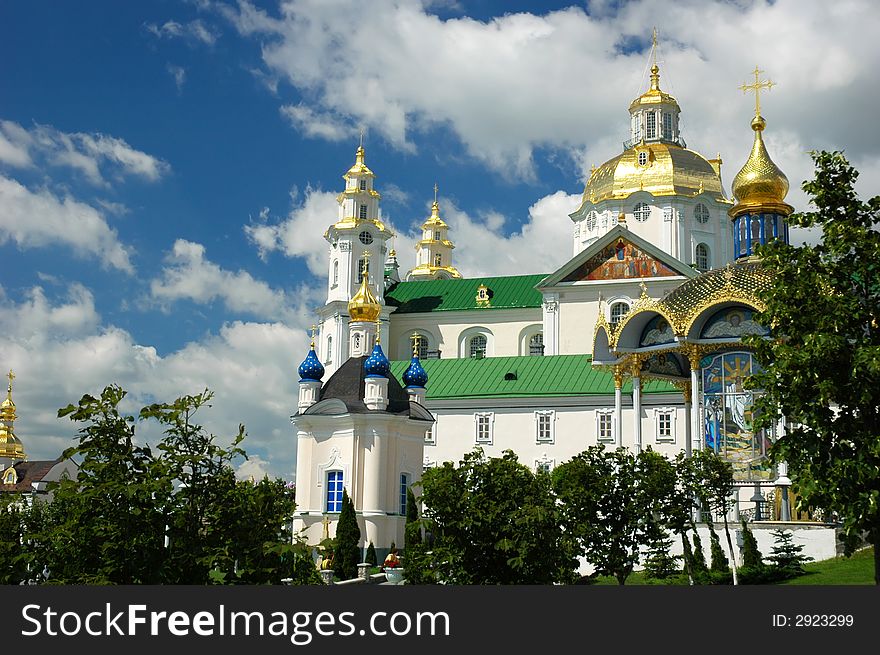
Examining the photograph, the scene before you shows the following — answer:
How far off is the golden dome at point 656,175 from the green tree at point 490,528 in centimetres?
4714

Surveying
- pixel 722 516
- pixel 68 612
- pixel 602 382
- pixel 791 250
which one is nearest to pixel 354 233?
pixel 602 382

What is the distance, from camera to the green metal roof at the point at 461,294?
68438 millimetres

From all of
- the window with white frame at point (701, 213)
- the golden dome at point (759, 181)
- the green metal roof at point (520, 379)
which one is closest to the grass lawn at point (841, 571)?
the golden dome at point (759, 181)

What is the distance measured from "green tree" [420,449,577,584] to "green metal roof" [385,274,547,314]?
44.8 meters

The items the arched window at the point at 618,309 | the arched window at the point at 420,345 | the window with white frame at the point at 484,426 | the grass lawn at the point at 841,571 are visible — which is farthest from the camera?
the arched window at the point at 420,345

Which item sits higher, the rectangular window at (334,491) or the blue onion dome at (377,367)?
the blue onion dome at (377,367)

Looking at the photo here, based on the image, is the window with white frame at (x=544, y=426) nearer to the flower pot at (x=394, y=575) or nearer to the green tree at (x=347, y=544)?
the green tree at (x=347, y=544)

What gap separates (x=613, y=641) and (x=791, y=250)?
749cm

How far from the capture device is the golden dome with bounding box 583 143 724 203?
67.9 m

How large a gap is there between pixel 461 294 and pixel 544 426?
78.3 ft

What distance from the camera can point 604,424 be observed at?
4697 cm

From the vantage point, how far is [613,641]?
13.3 metres

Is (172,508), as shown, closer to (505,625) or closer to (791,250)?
(505,625)

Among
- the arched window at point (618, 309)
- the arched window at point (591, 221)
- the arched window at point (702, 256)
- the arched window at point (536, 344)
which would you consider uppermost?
the arched window at point (591, 221)
